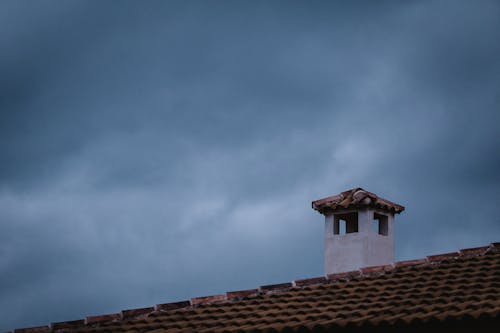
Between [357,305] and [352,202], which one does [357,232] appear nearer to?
[352,202]

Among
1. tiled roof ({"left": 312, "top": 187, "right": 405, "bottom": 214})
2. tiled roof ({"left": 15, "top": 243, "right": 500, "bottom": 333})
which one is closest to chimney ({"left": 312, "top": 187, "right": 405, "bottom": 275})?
tiled roof ({"left": 312, "top": 187, "right": 405, "bottom": 214})

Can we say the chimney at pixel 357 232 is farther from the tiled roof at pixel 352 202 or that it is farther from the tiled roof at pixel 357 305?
the tiled roof at pixel 357 305

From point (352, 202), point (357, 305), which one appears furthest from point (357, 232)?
point (357, 305)

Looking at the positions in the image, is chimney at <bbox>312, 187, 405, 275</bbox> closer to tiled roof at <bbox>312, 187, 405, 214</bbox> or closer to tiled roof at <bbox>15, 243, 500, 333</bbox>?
tiled roof at <bbox>312, 187, 405, 214</bbox>

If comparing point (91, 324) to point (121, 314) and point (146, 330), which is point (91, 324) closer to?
point (121, 314)

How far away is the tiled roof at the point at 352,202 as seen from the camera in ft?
48.9

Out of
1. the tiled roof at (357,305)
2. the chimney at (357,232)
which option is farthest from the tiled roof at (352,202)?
the tiled roof at (357,305)

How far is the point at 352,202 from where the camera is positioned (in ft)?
49.2

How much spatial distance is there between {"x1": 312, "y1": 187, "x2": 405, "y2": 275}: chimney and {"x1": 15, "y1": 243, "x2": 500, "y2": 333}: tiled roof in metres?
2.72

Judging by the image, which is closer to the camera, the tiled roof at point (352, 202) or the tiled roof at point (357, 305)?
the tiled roof at point (357, 305)

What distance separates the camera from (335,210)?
1522 cm

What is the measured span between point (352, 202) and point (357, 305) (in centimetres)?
522

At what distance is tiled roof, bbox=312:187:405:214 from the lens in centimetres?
1490

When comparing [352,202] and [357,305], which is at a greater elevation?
[352,202]
